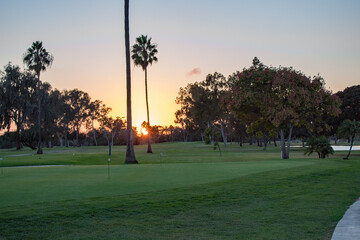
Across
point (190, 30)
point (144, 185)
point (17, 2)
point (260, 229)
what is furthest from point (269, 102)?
point (260, 229)

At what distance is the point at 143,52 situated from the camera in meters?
61.3

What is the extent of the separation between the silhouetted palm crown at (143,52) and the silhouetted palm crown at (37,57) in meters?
13.8

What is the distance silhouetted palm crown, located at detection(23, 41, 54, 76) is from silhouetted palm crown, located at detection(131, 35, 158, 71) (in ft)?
45.2

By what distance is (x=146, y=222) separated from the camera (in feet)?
31.0

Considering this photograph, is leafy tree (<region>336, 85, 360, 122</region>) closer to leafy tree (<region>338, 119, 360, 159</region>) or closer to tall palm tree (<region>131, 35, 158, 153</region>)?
leafy tree (<region>338, 119, 360, 159</region>)

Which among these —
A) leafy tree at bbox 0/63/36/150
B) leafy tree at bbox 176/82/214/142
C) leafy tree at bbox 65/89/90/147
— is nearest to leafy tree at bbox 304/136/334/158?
leafy tree at bbox 176/82/214/142

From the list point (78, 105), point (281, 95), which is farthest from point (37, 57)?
point (78, 105)

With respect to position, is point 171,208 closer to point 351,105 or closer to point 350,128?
point 350,128

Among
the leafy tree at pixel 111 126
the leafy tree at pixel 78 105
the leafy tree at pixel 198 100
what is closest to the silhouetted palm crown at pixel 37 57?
the leafy tree at pixel 198 100

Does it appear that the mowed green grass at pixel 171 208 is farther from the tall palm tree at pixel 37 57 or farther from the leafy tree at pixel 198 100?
the leafy tree at pixel 198 100

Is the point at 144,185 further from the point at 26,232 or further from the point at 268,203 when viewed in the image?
the point at 26,232

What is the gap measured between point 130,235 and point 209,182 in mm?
6977

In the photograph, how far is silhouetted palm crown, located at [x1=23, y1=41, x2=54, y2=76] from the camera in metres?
54.0

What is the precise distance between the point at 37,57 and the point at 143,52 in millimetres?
16736
